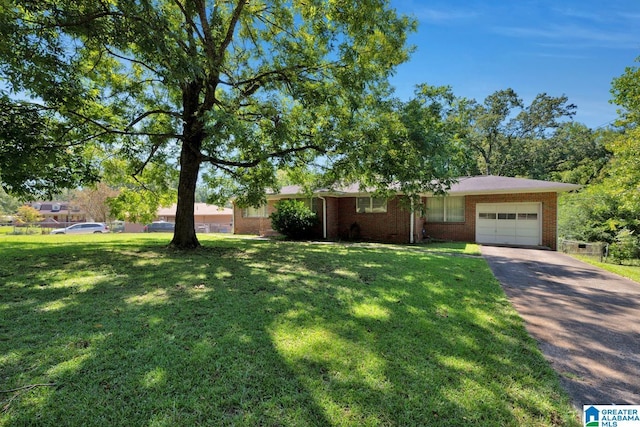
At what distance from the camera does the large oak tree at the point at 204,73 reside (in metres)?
6.27

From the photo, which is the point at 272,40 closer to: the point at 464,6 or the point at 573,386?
the point at 464,6

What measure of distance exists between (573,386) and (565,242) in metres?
13.7

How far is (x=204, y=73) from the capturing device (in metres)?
7.55

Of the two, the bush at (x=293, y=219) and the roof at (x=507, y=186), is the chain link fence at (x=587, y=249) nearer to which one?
the roof at (x=507, y=186)

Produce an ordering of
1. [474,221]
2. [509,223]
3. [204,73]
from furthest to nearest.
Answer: [474,221]
[509,223]
[204,73]

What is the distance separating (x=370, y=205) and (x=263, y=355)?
14946 mm

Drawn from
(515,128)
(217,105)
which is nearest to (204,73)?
(217,105)

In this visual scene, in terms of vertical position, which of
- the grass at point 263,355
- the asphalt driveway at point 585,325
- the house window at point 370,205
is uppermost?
the house window at point 370,205

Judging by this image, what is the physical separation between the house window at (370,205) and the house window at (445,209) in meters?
2.49

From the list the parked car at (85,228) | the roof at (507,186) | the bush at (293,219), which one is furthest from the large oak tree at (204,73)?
the parked car at (85,228)

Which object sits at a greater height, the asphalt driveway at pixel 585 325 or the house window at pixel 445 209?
the house window at pixel 445 209

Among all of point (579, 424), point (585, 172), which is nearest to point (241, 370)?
point (579, 424)

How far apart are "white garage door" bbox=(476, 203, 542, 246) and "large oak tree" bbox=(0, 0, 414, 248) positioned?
8.86 metres

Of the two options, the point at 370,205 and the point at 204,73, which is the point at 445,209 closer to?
the point at 370,205
